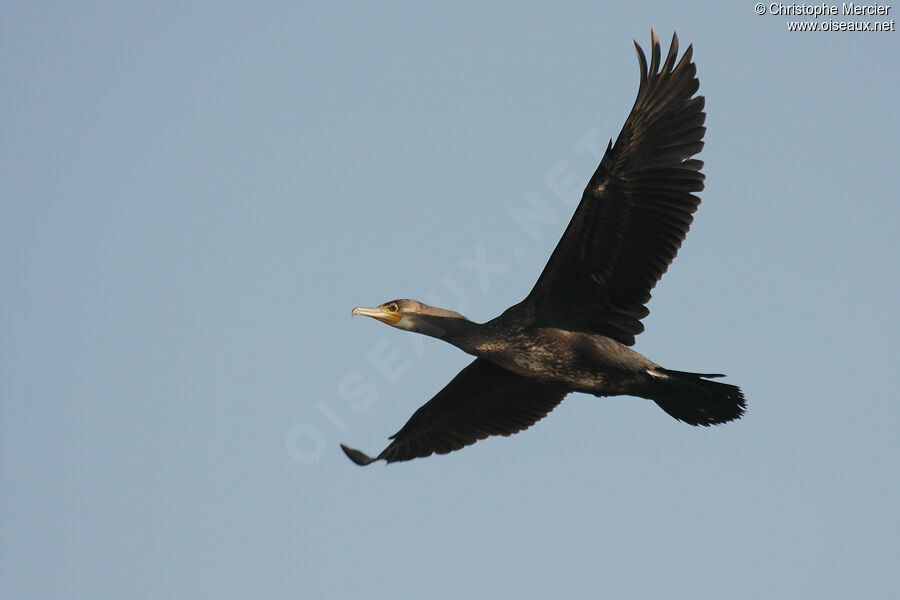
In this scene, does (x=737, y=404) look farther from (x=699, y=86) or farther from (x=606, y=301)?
(x=699, y=86)

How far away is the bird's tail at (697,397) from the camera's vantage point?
9281 millimetres

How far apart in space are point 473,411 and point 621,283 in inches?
88.3

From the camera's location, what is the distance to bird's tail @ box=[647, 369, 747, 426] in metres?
9.28

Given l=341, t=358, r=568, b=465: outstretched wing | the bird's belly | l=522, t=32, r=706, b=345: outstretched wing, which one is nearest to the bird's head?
the bird's belly

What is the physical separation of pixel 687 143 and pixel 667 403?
6.48ft

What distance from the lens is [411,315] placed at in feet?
33.1

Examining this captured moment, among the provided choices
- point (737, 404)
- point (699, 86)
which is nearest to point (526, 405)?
point (737, 404)

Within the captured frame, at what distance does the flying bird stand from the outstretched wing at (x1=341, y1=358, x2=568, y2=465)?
1.11 meters

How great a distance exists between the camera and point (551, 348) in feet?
31.7

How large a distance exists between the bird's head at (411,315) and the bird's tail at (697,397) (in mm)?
1677

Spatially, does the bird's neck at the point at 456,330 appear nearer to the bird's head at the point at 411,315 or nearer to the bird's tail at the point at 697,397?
the bird's head at the point at 411,315

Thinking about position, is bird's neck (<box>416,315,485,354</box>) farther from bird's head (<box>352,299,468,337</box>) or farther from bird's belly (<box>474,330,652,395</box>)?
bird's belly (<box>474,330,652,395</box>)

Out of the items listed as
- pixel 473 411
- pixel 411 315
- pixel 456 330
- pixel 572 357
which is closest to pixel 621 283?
pixel 572 357

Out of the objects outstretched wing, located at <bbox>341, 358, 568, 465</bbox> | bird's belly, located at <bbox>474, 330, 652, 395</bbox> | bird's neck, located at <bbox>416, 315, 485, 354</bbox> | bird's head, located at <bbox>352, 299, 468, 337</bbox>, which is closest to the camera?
bird's belly, located at <bbox>474, 330, 652, 395</bbox>
